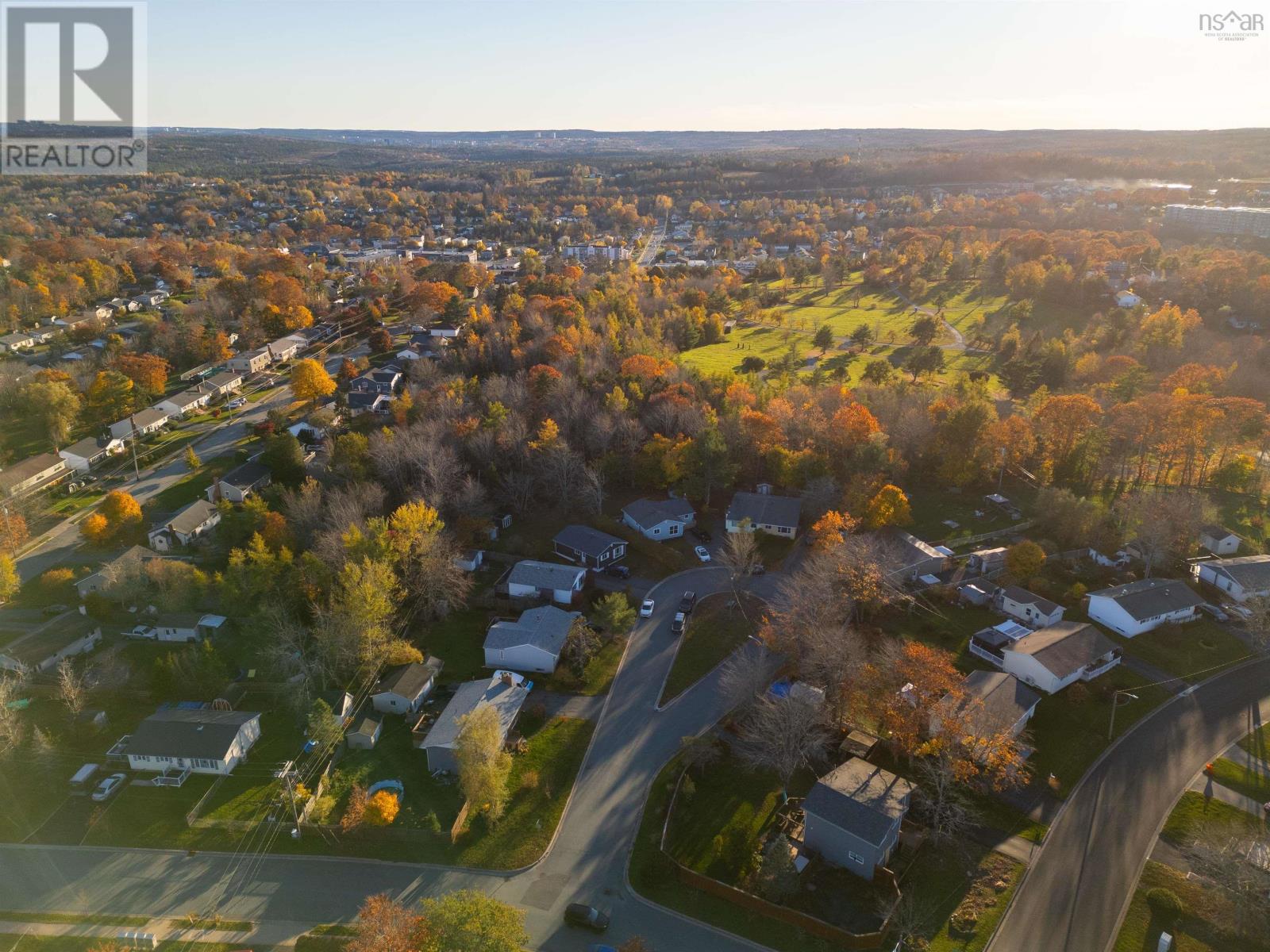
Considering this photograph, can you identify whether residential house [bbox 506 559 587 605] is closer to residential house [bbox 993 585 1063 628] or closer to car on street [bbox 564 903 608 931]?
car on street [bbox 564 903 608 931]

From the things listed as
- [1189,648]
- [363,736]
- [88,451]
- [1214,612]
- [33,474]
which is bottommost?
[363,736]

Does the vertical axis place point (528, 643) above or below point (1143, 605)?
below

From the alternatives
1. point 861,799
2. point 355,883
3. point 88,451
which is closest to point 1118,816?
point 861,799

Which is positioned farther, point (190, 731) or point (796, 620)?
point (796, 620)

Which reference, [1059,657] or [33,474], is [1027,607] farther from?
[33,474]

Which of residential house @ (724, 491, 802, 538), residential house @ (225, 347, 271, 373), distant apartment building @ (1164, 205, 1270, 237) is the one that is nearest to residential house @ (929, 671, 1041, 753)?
residential house @ (724, 491, 802, 538)

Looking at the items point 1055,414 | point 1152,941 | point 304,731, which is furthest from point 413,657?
point 1055,414

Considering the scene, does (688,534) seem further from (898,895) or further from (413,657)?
(898,895)

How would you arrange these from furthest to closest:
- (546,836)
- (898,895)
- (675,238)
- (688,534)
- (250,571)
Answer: (675,238) < (688,534) < (250,571) < (546,836) < (898,895)
